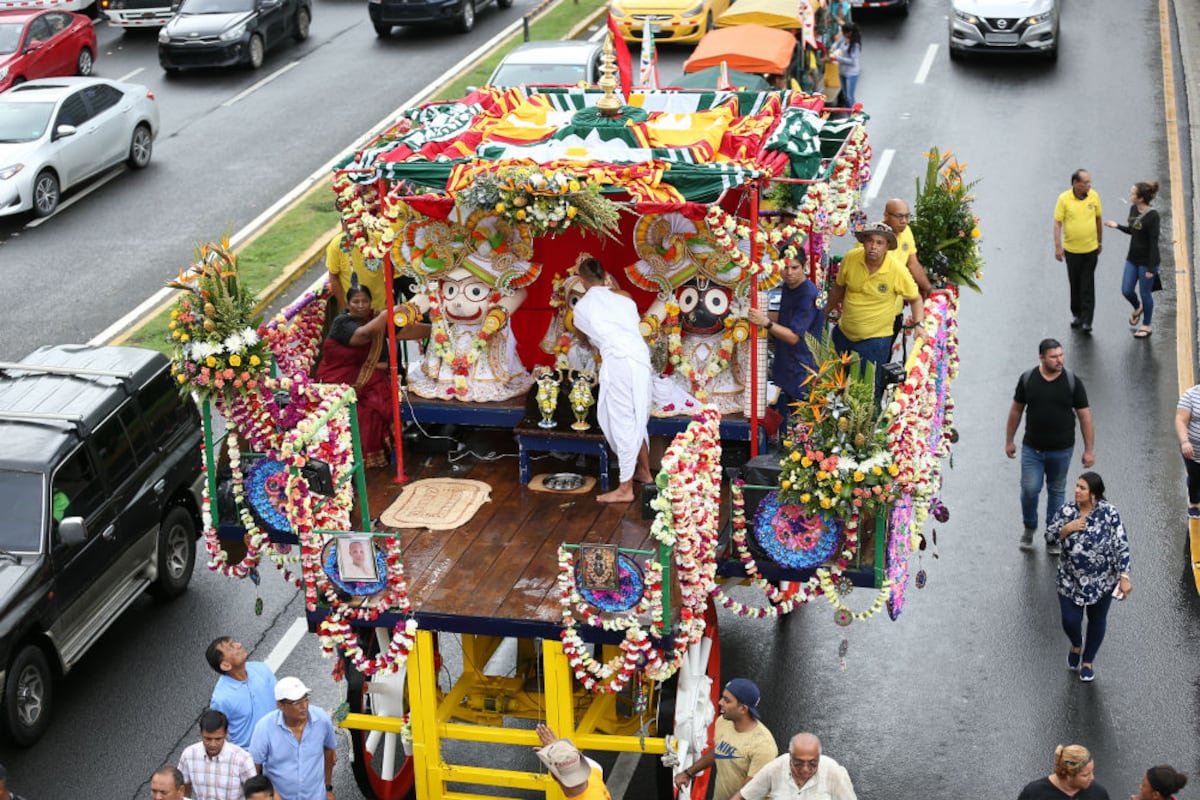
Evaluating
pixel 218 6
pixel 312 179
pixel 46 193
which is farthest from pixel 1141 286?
pixel 218 6

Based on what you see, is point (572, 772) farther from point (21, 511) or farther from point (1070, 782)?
point (21, 511)

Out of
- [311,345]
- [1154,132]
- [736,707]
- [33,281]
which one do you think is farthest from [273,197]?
[736,707]

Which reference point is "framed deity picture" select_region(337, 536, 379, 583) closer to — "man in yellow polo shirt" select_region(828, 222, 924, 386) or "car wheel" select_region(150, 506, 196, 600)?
"car wheel" select_region(150, 506, 196, 600)

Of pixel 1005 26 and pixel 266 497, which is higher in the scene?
pixel 1005 26

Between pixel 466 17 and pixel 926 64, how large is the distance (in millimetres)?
8437

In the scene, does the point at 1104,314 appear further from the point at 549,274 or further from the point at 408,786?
the point at 408,786

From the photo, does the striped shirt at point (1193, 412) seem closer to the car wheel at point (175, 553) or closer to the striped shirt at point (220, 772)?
the striped shirt at point (220, 772)

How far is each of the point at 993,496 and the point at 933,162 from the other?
328cm

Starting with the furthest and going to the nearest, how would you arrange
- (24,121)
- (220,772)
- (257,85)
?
(257,85) < (24,121) < (220,772)

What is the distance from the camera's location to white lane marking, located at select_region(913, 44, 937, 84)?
27906 mm

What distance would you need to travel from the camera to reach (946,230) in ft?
44.2

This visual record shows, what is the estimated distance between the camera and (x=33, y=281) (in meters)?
21.0

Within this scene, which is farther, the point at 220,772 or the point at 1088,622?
the point at 1088,622

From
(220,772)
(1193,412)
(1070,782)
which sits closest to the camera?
(1070,782)
